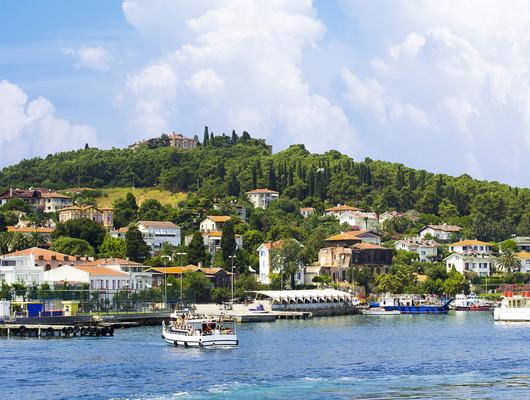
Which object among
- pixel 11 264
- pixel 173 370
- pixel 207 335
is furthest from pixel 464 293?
pixel 173 370

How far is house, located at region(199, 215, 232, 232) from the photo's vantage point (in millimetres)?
159413

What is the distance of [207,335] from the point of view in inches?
2788

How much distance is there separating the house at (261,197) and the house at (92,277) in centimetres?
6817

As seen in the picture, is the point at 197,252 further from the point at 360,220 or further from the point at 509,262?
the point at 509,262

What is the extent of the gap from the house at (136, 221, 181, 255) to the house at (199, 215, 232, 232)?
20.4 ft

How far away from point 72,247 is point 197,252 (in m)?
15.9

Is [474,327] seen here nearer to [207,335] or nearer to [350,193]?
[207,335]

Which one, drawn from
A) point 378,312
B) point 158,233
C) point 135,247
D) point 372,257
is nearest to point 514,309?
point 378,312

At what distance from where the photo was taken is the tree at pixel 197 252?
452ft

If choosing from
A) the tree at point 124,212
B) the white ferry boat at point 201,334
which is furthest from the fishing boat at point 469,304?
the white ferry boat at point 201,334

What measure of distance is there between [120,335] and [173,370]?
27.2m

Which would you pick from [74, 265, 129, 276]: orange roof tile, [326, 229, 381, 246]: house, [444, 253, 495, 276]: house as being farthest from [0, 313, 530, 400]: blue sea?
[444, 253, 495, 276]: house

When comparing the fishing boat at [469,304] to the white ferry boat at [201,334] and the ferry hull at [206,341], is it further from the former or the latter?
the ferry hull at [206,341]

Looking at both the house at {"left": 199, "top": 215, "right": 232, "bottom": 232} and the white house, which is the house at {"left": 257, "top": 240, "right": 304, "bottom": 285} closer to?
the house at {"left": 199, "top": 215, "right": 232, "bottom": 232}
